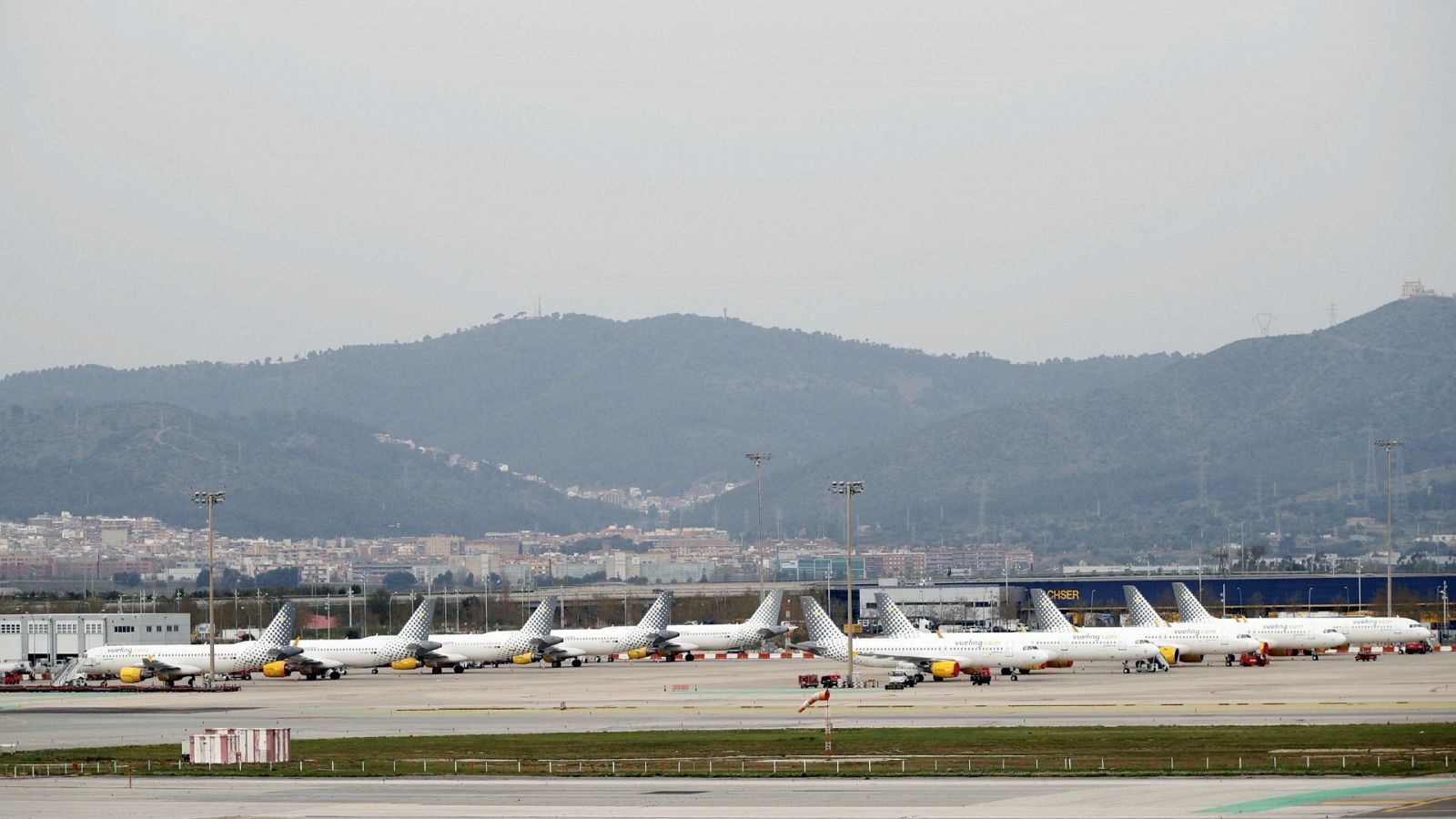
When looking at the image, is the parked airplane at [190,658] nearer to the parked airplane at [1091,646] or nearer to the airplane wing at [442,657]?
the airplane wing at [442,657]

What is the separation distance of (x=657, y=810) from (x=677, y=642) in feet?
304

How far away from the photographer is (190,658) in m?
121

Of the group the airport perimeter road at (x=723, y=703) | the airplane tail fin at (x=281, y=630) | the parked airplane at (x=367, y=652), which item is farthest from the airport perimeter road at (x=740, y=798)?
the parked airplane at (x=367, y=652)

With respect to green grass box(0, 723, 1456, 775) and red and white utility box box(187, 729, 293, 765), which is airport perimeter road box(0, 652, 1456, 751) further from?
red and white utility box box(187, 729, 293, 765)

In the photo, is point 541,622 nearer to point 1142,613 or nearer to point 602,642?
point 602,642

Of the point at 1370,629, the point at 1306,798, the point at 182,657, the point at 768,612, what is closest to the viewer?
the point at 1306,798

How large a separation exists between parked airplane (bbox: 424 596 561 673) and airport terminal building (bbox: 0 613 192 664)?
34.2 metres

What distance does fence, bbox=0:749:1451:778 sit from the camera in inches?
2140

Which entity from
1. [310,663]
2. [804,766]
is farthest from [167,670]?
[804,766]

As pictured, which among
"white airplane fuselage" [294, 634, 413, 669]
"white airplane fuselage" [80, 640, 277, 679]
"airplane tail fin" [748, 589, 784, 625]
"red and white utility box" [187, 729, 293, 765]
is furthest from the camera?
"airplane tail fin" [748, 589, 784, 625]

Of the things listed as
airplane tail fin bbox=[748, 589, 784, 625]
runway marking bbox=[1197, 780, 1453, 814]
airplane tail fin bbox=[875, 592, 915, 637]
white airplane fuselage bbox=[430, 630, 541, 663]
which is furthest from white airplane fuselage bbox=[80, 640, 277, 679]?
runway marking bbox=[1197, 780, 1453, 814]

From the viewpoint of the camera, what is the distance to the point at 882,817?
45188 millimetres

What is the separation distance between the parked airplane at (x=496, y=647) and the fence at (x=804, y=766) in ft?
217

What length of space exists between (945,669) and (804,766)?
150ft
